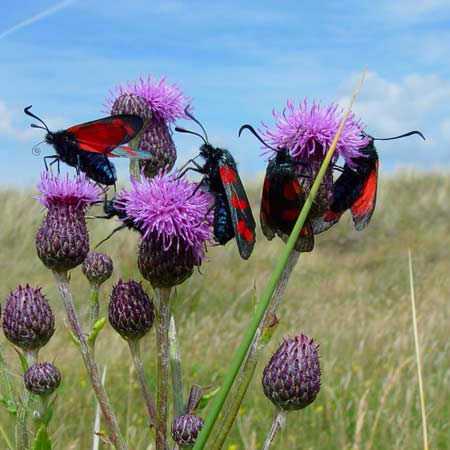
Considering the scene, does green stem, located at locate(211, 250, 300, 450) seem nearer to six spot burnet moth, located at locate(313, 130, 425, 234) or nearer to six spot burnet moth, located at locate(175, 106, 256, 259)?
six spot burnet moth, located at locate(175, 106, 256, 259)

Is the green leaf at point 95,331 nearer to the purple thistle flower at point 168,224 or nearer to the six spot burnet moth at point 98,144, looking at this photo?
the purple thistle flower at point 168,224

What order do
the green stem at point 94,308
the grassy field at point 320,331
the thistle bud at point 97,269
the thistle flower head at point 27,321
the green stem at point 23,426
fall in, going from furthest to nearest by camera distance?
the grassy field at point 320,331
the thistle bud at point 97,269
the thistle flower head at point 27,321
the green stem at point 94,308
the green stem at point 23,426

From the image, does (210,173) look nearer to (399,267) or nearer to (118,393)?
(118,393)

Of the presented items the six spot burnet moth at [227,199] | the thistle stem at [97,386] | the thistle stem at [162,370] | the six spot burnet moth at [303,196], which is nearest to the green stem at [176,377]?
the thistle stem at [162,370]

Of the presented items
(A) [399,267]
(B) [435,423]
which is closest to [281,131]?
(B) [435,423]

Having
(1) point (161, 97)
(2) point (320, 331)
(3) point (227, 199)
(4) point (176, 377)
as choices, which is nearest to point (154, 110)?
(1) point (161, 97)

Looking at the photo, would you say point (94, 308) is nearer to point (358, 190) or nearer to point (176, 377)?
point (176, 377)
